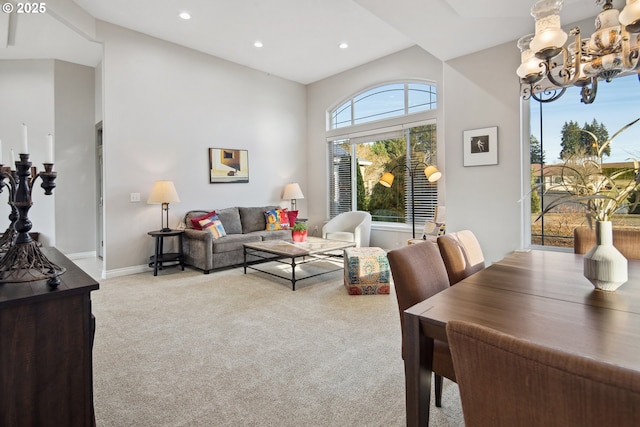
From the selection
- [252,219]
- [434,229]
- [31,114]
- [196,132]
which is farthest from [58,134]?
[434,229]

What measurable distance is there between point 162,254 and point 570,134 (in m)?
5.34

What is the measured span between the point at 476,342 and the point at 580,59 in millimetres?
2094

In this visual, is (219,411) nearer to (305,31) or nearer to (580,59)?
(580,59)

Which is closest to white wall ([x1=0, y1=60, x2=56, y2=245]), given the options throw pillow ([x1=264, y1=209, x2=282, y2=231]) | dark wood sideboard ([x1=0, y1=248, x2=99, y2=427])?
throw pillow ([x1=264, y1=209, x2=282, y2=231])

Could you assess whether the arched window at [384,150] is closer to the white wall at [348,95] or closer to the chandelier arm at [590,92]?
the white wall at [348,95]

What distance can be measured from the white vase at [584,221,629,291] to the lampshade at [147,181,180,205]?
4705 millimetres

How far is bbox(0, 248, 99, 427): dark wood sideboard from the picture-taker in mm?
1176

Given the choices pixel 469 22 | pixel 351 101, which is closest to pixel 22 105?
pixel 351 101

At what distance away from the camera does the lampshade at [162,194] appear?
4.76m

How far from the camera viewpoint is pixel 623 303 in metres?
1.27

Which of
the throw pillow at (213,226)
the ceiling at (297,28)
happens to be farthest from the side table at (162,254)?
the ceiling at (297,28)

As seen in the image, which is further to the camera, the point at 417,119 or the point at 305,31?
the point at 417,119

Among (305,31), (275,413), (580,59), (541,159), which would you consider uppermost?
(305,31)

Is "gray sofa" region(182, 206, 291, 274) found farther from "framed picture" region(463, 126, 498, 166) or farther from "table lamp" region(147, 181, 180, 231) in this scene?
"framed picture" region(463, 126, 498, 166)
